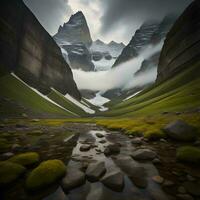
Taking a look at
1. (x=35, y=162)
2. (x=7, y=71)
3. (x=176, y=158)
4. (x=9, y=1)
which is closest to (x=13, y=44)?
(x=7, y=71)

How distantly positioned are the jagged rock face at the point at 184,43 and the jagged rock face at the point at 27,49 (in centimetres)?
11999

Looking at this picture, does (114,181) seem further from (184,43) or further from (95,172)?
(184,43)

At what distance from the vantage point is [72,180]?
7.96 m

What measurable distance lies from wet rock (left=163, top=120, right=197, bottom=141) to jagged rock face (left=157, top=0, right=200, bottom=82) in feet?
368

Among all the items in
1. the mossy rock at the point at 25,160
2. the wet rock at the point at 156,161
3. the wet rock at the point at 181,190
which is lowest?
the wet rock at the point at 181,190

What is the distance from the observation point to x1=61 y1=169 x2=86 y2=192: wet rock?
7.48m

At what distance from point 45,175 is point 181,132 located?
53.1 feet

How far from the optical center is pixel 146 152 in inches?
492

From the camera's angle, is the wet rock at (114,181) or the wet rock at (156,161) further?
the wet rock at (156,161)

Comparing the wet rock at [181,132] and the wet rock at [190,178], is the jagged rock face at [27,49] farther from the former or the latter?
the wet rock at [190,178]

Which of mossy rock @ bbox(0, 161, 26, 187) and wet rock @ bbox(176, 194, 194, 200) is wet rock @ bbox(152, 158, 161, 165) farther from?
mossy rock @ bbox(0, 161, 26, 187)

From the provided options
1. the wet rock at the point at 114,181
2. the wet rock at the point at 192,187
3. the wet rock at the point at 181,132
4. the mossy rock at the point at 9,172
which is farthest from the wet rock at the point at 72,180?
the wet rock at the point at 181,132

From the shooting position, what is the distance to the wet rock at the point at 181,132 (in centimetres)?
1602

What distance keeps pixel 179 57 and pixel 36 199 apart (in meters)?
144
